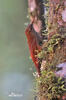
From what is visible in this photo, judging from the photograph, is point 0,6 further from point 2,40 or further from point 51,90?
point 51,90

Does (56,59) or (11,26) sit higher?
(11,26)

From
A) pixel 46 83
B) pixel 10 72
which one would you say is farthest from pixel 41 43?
pixel 10 72

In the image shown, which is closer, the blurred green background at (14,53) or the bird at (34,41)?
the bird at (34,41)

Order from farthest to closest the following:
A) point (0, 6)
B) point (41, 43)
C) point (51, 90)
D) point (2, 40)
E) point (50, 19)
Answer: point (2, 40)
point (0, 6)
point (41, 43)
point (50, 19)
point (51, 90)

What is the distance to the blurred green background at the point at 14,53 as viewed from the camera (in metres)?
3.77

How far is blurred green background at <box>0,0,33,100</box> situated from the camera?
3771mm

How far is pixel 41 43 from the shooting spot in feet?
4.49

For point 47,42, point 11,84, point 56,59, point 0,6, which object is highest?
point 0,6

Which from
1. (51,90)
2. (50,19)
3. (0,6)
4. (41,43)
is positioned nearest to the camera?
(51,90)

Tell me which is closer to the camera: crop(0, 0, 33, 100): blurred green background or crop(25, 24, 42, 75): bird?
crop(25, 24, 42, 75): bird

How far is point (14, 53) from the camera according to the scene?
412 centimetres

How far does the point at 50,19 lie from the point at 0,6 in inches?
106

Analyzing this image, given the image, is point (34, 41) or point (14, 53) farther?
point (14, 53)

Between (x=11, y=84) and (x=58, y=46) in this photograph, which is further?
(x=11, y=84)
